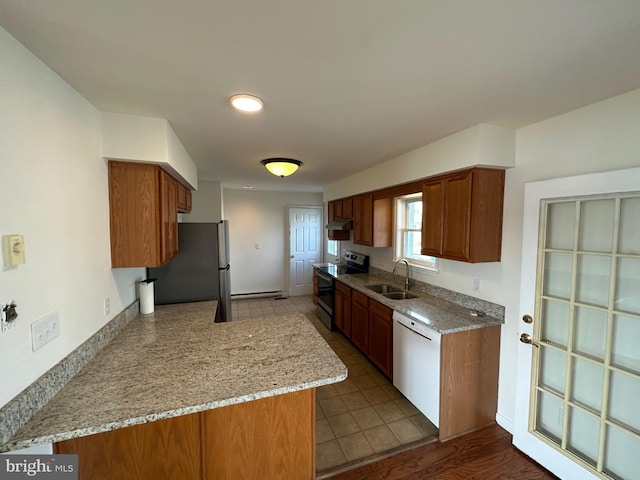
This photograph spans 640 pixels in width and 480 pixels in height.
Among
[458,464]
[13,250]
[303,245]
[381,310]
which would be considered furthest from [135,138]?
[303,245]

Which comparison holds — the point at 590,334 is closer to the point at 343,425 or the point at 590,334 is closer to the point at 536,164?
the point at 536,164

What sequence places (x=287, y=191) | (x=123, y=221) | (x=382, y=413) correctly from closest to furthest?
(x=123, y=221)
(x=382, y=413)
(x=287, y=191)

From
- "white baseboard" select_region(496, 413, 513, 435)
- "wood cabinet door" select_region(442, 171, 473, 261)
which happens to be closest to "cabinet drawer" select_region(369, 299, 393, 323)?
"wood cabinet door" select_region(442, 171, 473, 261)

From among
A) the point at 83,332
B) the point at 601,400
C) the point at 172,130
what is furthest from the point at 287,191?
the point at 601,400

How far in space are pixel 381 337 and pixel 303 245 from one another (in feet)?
11.7

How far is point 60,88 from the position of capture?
4.20 ft

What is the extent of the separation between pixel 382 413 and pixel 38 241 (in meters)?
2.61

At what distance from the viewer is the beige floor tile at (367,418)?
85.4 inches

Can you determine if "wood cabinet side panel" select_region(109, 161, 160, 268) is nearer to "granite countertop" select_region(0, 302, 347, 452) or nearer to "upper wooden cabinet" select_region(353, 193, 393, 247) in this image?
"granite countertop" select_region(0, 302, 347, 452)

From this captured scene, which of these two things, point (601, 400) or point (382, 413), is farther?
point (382, 413)

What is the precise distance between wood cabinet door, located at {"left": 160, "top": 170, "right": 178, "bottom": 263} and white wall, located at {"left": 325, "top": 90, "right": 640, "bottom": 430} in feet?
7.19

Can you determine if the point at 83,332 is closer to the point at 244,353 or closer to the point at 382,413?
the point at 244,353

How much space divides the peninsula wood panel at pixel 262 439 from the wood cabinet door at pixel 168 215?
1176mm
